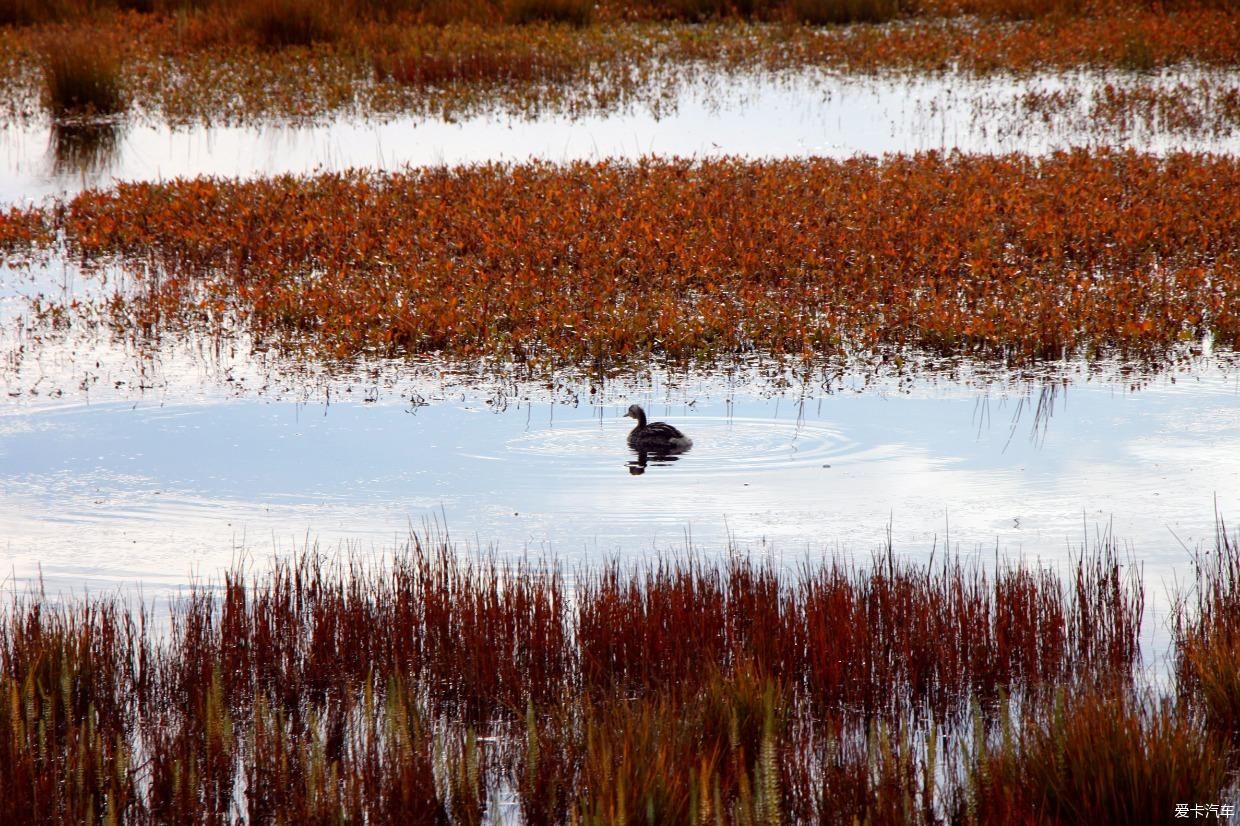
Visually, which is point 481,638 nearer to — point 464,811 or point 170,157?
point 464,811

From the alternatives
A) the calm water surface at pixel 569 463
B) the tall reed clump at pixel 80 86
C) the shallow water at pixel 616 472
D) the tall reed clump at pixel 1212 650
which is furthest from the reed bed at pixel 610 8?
the tall reed clump at pixel 1212 650

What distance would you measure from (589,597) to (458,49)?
2100 centimetres

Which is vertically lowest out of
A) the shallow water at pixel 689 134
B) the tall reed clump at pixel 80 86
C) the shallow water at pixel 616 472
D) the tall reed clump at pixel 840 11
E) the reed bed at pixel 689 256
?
the shallow water at pixel 616 472

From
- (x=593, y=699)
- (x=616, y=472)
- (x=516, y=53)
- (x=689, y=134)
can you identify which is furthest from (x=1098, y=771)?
(x=516, y=53)

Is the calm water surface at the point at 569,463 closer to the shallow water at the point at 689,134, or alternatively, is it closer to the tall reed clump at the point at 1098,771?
the tall reed clump at the point at 1098,771

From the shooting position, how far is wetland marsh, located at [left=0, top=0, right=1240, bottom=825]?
5434mm

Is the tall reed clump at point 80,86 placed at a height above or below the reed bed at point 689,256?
above

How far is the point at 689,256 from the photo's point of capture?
14.2 metres

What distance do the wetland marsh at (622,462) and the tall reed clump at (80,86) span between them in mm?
393

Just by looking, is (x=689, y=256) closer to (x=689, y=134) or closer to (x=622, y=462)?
(x=622, y=462)

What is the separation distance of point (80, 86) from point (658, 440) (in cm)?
1740

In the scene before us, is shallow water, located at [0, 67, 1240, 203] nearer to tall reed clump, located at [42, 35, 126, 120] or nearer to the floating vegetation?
the floating vegetation

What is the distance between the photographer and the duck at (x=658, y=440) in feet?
31.3

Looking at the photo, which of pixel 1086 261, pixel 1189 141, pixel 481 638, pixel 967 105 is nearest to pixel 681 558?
pixel 481 638
